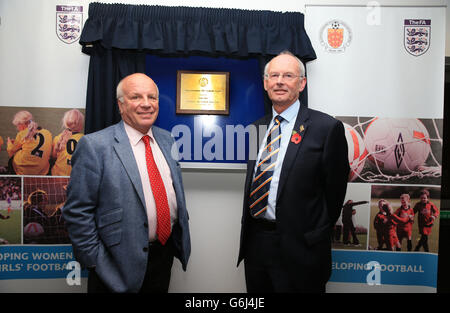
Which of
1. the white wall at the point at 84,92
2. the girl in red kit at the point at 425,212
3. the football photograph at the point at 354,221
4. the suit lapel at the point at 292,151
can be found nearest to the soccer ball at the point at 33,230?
the white wall at the point at 84,92

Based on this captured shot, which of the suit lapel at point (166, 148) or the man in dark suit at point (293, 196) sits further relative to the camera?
the suit lapel at point (166, 148)

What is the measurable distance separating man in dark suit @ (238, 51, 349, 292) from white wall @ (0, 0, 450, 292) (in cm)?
62

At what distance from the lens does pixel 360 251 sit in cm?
230

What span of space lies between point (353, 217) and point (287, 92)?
127 cm

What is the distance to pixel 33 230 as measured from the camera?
2.26m

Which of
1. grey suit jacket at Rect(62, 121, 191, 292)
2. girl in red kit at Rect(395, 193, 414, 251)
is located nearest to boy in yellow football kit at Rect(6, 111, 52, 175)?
grey suit jacket at Rect(62, 121, 191, 292)

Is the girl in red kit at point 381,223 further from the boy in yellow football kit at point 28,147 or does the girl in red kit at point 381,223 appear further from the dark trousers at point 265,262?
the boy in yellow football kit at point 28,147

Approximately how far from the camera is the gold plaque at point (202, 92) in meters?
2.24

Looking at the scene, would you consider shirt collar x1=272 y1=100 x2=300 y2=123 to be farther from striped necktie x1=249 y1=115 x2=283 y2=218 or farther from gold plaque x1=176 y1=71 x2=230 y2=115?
gold plaque x1=176 y1=71 x2=230 y2=115

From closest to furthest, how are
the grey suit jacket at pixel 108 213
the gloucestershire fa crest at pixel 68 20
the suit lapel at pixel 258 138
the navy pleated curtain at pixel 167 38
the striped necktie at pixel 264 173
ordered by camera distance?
the grey suit jacket at pixel 108 213 → the striped necktie at pixel 264 173 → the suit lapel at pixel 258 138 → the navy pleated curtain at pixel 167 38 → the gloucestershire fa crest at pixel 68 20

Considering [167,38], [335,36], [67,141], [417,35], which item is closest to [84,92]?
[67,141]

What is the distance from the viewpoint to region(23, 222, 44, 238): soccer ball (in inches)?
88.8

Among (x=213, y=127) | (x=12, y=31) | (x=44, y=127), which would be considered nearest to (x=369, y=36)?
(x=213, y=127)

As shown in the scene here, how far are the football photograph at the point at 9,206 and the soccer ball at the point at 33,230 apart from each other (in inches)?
3.4
